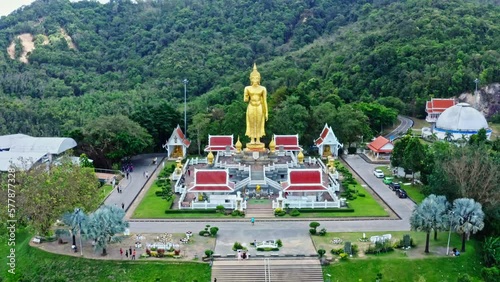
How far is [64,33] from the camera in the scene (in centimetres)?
10719

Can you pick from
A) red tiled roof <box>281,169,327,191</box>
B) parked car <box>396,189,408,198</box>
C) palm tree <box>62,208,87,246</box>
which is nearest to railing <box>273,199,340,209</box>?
red tiled roof <box>281,169,327,191</box>

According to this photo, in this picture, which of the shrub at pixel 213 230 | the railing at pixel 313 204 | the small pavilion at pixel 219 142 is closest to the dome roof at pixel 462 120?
the small pavilion at pixel 219 142

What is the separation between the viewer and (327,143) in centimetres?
6084

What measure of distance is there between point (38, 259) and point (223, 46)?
79.9 m

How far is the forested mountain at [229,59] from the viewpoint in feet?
228

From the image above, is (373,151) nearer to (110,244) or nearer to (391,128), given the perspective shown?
(391,128)

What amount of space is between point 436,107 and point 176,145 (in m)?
36.0

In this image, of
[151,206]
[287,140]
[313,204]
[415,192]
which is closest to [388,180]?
[415,192]

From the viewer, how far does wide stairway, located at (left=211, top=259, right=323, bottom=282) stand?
102 feet

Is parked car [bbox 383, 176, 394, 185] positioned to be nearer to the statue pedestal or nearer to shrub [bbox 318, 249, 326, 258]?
the statue pedestal

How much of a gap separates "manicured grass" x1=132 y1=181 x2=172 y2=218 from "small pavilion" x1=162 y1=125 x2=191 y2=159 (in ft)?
→ 44.7

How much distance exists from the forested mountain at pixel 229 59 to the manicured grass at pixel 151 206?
50.3ft

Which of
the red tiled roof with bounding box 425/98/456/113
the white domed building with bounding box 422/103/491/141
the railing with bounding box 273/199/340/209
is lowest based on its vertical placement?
the railing with bounding box 273/199/340/209

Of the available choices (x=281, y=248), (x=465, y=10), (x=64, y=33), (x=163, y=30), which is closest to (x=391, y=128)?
(x=465, y=10)
